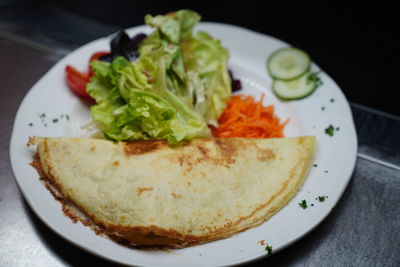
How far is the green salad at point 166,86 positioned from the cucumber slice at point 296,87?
39 cm

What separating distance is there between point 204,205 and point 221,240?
0.71 ft

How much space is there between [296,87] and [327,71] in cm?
54

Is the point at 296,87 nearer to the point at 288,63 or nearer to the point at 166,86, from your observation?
the point at 288,63

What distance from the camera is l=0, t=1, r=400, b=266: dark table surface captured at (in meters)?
2.54

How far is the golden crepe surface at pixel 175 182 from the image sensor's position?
92.0 inches

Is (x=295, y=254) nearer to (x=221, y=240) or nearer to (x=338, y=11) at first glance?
(x=221, y=240)

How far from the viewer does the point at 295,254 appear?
8.24 feet

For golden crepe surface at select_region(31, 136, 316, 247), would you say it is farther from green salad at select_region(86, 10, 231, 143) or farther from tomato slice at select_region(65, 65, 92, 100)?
tomato slice at select_region(65, 65, 92, 100)

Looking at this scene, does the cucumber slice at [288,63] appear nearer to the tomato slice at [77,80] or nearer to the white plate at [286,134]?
the white plate at [286,134]

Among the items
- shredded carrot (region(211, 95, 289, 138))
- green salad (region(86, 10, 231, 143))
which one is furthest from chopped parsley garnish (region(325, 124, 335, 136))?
green salad (region(86, 10, 231, 143))

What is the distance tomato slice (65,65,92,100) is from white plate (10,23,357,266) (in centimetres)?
5

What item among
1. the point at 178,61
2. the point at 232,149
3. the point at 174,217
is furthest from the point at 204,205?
the point at 178,61

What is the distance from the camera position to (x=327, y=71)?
3.74 meters

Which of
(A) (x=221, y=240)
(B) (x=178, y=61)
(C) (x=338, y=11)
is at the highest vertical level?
(C) (x=338, y=11)
